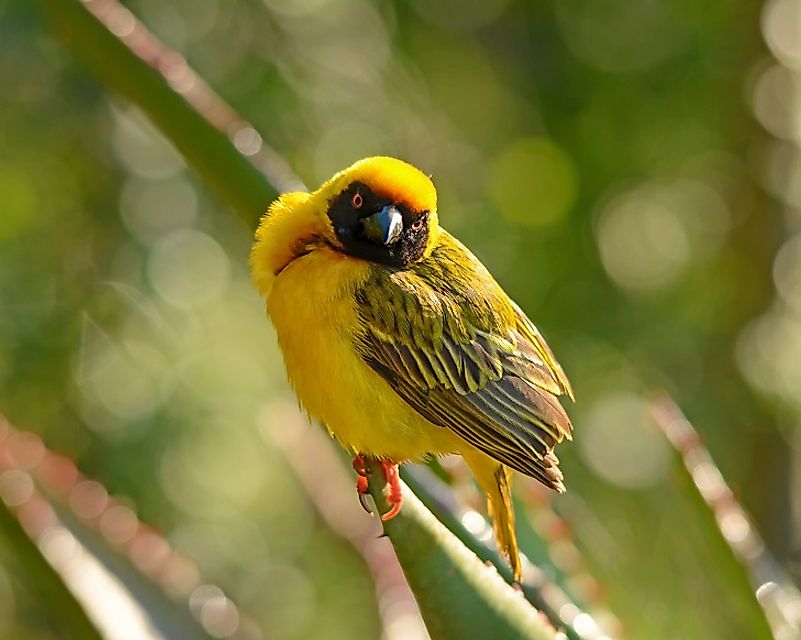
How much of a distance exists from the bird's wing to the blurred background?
83.4 inches

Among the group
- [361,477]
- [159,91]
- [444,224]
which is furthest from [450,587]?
[444,224]

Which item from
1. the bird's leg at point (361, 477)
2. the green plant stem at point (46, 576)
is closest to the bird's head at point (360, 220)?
the bird's leg at point (361, 477)

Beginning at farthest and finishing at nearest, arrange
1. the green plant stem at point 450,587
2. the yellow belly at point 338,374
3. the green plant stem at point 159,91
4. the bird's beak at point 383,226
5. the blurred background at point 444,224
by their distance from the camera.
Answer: the blurred background at point 444,224 < the bird's beak at point 383,226 < the yellow belly at point 338,374 < the green plant stem at point 159,91 < the green plant stem at point 450,587

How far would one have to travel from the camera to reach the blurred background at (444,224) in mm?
4836

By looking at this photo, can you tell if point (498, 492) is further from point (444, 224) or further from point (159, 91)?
point (444, 224)

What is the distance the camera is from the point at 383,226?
2363mm

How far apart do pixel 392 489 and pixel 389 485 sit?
1.6 inches

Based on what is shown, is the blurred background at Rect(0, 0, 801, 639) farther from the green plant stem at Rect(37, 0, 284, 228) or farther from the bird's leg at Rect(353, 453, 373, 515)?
the green plant stem at Rect(37, 0, 284, 228)

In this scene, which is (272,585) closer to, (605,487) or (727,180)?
(605,487)

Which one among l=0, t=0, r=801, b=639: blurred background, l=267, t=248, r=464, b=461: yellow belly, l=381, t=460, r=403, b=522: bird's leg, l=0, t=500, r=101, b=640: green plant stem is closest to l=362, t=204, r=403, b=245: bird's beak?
l=267, t=248, r=464, b=461: yellow belly

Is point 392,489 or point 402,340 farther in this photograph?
point 402,340

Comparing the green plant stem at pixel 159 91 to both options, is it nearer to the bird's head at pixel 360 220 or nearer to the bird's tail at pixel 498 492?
the bird's head at pixel 360 220

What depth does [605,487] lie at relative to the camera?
5238 millimetres

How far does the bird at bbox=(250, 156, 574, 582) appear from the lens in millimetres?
2164
